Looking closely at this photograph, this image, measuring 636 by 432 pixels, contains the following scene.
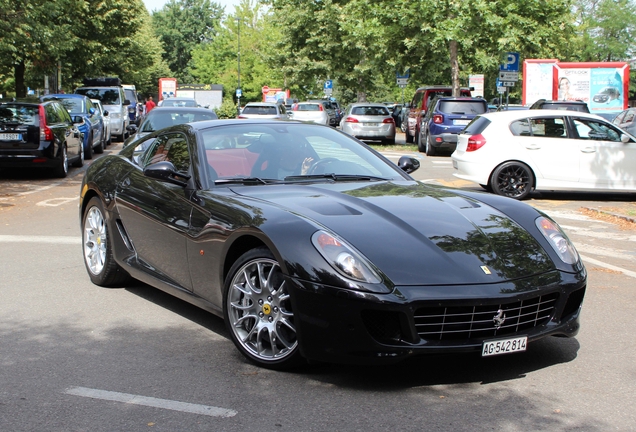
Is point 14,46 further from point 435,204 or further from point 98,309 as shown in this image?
point 435,204

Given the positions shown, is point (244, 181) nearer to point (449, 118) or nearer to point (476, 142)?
point (476, 142)

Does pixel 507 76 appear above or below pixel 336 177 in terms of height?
above

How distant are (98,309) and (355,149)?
2253mm

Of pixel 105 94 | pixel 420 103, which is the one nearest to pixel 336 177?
pixel 420 103

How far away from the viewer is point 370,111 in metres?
30.4

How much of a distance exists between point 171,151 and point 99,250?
4.47ft

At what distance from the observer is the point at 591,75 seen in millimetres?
37625

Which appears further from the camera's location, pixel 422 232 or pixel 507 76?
pixel 507 76

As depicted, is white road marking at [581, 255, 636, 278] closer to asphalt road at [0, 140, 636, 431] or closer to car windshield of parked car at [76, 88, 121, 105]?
asphalt road at [0, 140, 636, 431]

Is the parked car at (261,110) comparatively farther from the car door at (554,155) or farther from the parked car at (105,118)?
the car door at (554,155)

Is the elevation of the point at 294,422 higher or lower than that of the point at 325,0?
lower

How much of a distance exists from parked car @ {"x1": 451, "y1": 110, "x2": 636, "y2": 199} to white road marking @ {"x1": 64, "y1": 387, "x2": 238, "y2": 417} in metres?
10.6

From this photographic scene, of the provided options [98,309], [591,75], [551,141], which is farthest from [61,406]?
[591,75]

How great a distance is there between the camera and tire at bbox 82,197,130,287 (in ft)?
22.1
